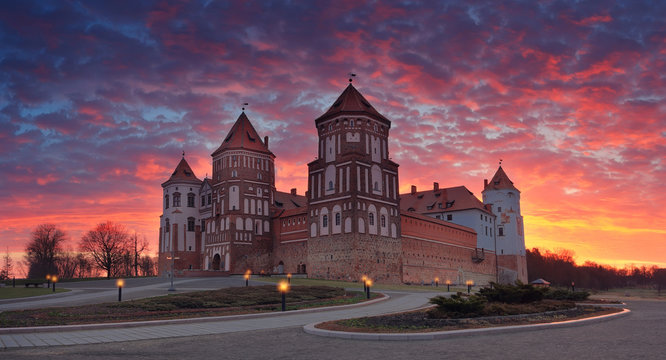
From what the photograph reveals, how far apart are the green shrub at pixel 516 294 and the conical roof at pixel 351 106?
3864 cm

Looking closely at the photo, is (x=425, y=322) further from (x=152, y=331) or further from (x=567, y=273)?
(x=567, y=273)

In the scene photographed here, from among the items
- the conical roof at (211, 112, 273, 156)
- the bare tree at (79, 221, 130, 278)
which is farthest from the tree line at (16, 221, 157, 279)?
the conical roof at (211, 112, 273, 156)

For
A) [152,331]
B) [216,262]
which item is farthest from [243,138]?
[152,331]

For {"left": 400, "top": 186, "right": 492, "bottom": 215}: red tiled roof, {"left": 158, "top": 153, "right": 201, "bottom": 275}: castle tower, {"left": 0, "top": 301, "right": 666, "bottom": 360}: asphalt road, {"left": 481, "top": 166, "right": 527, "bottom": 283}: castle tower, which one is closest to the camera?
{"left": 0, "top": 301, "right": 666, "bottom": 360}: asphalt road

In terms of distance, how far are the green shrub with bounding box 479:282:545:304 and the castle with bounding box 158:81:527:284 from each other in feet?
108

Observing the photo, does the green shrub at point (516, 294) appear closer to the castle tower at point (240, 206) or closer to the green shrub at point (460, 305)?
the green shrub at point (460, 305)

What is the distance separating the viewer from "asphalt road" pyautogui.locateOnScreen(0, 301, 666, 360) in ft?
35.4

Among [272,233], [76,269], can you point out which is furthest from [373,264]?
[76,269]

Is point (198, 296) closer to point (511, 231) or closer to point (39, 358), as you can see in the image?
point (39, 358)

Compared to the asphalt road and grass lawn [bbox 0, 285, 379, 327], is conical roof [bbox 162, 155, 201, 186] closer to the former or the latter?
grass lawn [bbox 0, 285, 379, 327]

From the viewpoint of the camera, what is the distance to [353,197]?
183 ft

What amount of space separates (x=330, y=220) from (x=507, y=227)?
42.5 metres

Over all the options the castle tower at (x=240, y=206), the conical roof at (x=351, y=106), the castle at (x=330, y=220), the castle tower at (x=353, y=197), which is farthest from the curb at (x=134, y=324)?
the castle tower at (x=240, y=206)

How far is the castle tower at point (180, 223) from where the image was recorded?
230ft
